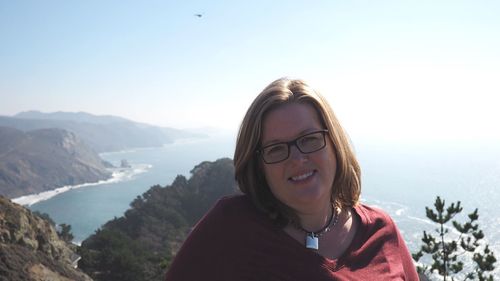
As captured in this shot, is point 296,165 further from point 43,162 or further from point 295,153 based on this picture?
point 43,162

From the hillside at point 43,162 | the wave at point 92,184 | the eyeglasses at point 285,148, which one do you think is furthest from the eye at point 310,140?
the hillside at point 43,162

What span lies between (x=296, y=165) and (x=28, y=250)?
11143 millimetres

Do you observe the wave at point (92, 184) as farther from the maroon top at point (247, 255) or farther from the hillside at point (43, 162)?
the maroon top at point (247, 255)

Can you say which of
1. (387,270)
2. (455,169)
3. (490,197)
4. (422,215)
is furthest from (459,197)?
(387,270)

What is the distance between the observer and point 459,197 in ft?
199

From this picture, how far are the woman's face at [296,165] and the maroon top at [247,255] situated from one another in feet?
0.37

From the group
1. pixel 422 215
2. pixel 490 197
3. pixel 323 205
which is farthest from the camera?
pixel 490 197

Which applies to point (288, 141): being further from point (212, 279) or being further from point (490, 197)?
point (490, 197)

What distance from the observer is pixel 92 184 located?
100500mm

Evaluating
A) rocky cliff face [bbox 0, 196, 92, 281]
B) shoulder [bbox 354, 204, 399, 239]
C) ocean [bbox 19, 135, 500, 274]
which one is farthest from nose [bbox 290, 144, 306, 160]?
ocean [bbox 19, 135, 500, 274]

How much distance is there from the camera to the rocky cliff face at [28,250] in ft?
27.9

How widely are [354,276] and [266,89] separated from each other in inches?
25.6

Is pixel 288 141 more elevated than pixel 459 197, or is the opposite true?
pixel 288 141

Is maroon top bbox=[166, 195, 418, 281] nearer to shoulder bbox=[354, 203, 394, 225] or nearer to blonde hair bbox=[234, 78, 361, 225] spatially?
blonde hair bbox=[234, 78, 361, 225]
